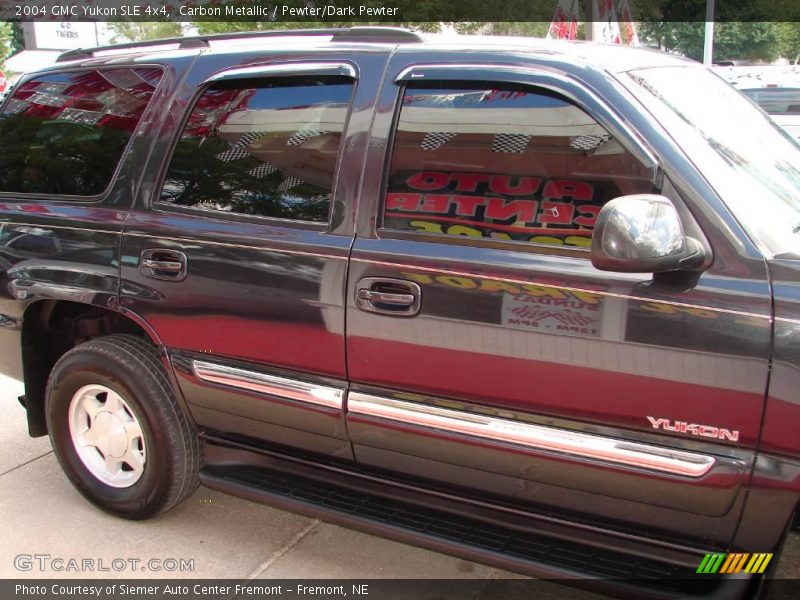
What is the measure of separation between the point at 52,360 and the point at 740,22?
46.1 m

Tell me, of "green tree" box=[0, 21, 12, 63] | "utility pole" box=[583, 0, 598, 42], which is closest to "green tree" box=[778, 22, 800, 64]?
"utility pole" box=[583, 0, 598, 42]

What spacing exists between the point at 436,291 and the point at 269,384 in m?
0.79

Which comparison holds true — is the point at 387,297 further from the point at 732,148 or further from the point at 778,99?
the point at 778,99

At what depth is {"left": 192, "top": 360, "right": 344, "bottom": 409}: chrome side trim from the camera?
2.71 metres

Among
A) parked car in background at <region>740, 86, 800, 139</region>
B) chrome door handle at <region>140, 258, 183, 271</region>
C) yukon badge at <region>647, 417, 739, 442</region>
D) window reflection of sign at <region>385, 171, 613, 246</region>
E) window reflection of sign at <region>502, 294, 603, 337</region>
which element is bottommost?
parked car in background at <region>740, 86, 800, 139</region>

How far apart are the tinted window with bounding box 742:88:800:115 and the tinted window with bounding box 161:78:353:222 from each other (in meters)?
13.9

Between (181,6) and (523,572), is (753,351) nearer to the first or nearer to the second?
(523,572)

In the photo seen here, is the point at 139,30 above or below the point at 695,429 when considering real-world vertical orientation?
above

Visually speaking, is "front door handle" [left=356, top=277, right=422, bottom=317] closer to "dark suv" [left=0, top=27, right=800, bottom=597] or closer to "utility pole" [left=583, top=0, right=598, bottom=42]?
"dark suv" [left=0, top=27, right=800, bottom=597]

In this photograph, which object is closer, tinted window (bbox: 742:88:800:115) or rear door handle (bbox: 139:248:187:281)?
rear door handle (bbox: 139:248:187:281)

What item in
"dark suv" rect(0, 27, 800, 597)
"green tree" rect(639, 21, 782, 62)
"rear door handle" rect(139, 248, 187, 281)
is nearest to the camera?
"dark suv" rect(0, 27, 800, 597)

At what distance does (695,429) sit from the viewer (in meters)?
2.12

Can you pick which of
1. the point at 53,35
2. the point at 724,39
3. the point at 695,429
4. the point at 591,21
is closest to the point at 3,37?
the point at 53,35

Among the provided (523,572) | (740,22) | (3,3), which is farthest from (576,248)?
(740,22)
